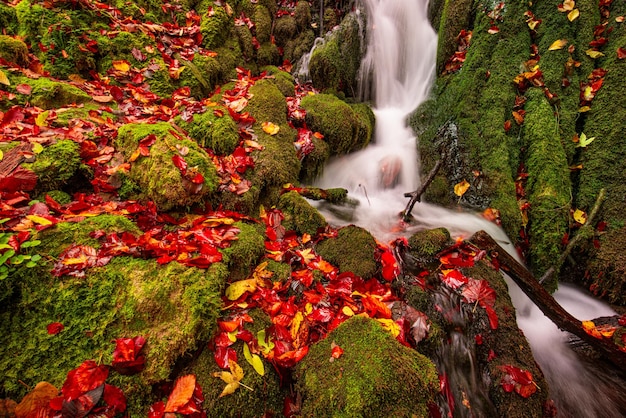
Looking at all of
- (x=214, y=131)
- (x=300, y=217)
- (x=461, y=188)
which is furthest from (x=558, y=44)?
(x=214, y=131)

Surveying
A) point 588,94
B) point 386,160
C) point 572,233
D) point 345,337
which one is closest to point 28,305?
point 345,337

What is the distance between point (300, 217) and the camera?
3561 mm

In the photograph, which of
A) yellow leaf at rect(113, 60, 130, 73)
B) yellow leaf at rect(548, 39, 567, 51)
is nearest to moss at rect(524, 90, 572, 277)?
yellow leaf at rect(548, 39, 567, 51)

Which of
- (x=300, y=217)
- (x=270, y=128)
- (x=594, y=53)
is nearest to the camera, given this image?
(x=300, y=217)

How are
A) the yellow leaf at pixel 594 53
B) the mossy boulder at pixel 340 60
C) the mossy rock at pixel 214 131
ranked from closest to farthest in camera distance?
the mossy rock at pixel 214 131 → the yellow leaf at pixel 594 53 → the mossy boulder at pixel 340 60

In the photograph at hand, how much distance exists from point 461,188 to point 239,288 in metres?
3.99

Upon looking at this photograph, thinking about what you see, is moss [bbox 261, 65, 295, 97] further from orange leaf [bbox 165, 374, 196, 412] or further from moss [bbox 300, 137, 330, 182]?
orange leaf [bbox 165, 374, 196, 412]

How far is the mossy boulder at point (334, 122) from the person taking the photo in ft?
16.8

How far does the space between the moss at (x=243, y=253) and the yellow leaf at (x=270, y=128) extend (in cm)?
190

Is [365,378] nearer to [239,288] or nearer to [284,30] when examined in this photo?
[239,288]

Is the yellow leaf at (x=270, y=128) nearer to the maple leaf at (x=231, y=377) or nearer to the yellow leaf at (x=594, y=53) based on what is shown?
the maple leaf at (x=231, y=377)

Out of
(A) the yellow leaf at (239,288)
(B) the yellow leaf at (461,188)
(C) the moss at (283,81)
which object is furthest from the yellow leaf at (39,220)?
(B) the yellow leaf at (461,188)

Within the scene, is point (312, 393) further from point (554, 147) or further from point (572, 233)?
point (554, 147)

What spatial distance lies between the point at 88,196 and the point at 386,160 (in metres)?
4.65
